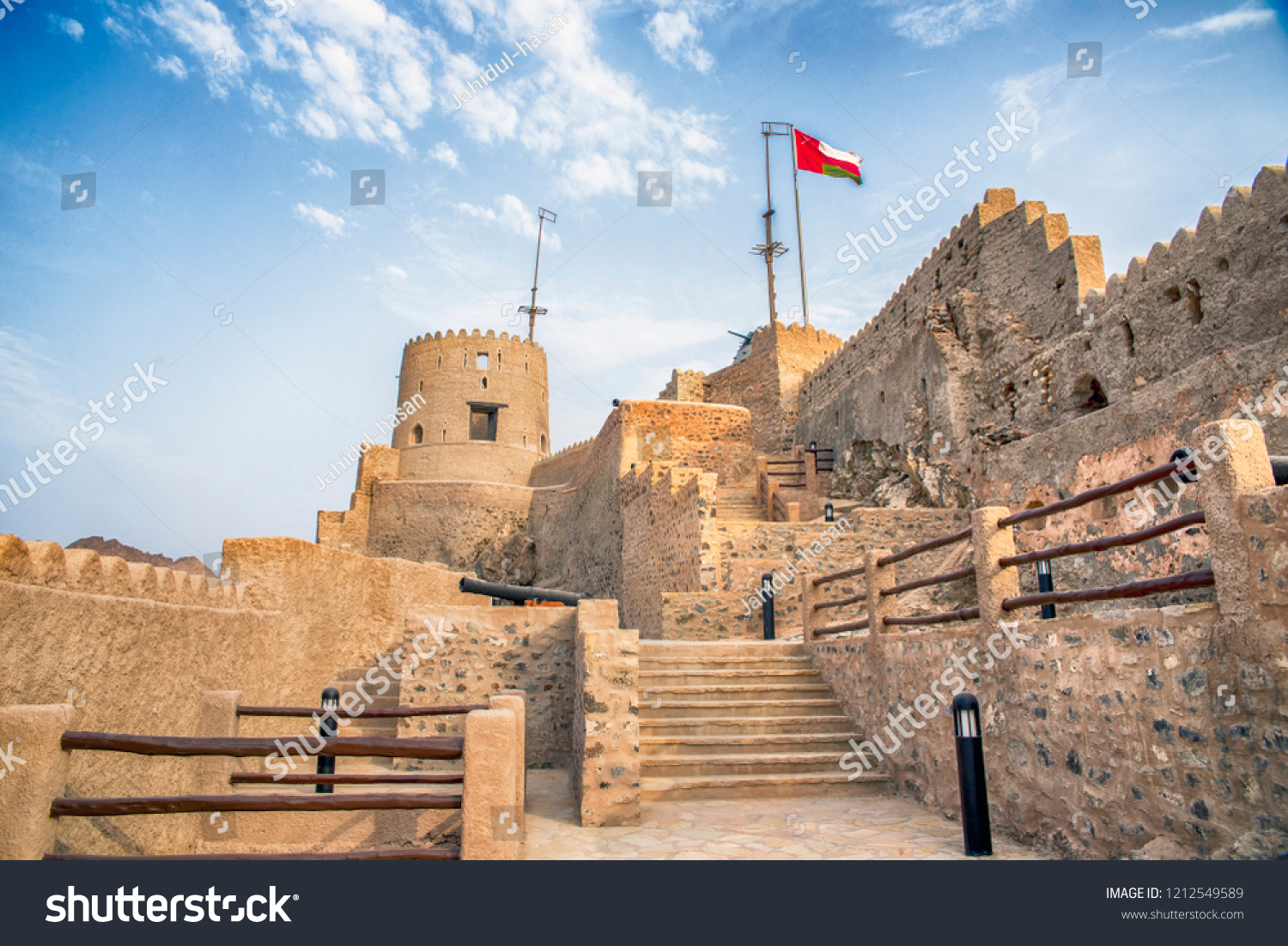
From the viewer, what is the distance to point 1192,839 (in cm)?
311

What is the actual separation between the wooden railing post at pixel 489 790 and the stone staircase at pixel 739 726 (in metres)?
3.05

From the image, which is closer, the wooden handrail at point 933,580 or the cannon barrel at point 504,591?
the wooden handrail at point 933,580

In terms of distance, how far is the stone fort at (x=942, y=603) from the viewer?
3.21 metres

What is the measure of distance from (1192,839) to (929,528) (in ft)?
31.3

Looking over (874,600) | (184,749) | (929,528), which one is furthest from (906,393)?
(184,749)

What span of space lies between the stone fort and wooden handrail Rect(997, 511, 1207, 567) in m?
0.03

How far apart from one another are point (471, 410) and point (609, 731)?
26653 mm

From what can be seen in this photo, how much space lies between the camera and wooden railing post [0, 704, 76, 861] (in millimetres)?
2643

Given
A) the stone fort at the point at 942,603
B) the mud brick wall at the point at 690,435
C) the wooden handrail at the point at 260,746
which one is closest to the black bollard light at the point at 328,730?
the stone fort at the point at 942,603

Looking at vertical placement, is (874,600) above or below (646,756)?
above

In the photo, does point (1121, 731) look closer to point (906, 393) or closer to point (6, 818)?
point (6, 818)

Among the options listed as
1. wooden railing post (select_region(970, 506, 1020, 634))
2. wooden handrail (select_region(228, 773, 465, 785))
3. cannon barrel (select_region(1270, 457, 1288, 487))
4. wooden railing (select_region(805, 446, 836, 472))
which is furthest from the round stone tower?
cannon barrel (select_region(1270, 457, 1288, 487))

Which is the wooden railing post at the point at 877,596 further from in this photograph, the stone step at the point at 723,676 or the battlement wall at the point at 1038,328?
the battlement wall at the point at 1038,328
